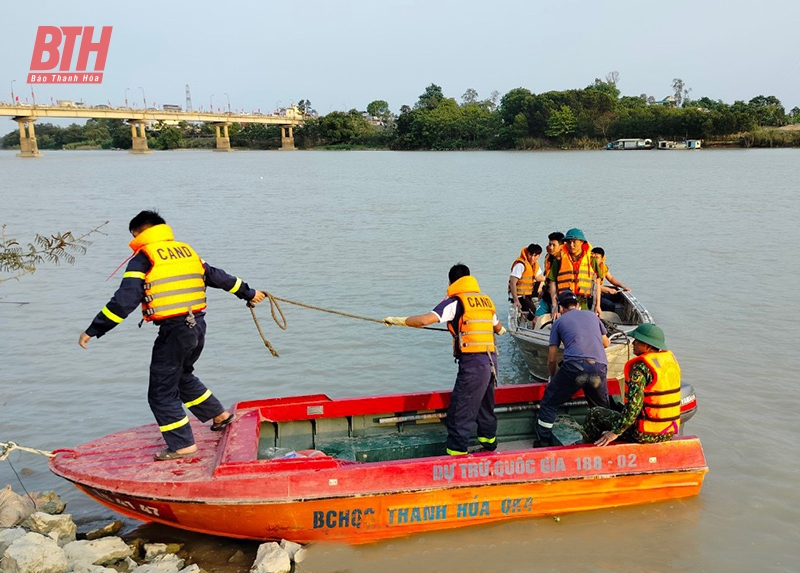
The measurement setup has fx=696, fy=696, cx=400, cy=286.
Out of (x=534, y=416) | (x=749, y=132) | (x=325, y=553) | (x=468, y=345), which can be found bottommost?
(x=325, y=553)

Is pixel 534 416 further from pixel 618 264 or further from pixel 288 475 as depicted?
pixel 618 264

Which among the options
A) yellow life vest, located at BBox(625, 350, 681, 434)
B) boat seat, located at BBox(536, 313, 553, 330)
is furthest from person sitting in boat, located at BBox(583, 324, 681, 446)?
boat seat, located at BBox(536, 313, 553, 330)

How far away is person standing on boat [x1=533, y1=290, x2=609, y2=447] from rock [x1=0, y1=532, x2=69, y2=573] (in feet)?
12.8

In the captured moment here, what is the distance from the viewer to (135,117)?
8669cm

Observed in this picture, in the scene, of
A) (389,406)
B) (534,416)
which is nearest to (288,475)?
(389,406)

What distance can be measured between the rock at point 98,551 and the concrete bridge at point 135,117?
77931 millimetres

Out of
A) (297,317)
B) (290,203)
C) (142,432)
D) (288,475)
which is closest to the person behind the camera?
(288,475)

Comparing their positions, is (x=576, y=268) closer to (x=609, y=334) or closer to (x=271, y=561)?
(x=609, y=334)

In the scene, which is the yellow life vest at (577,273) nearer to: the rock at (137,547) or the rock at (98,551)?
the rock at (137,547)

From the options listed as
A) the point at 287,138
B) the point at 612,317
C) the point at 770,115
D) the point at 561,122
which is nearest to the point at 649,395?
the point at 612,317

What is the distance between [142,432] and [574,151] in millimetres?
78269

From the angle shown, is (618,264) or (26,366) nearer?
(26,366)

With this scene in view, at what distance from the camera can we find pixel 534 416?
22.1ft

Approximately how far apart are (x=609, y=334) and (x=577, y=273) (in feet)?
3.53
